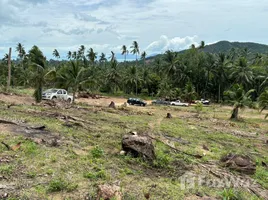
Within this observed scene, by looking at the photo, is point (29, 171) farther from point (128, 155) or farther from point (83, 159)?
point (128, 155)

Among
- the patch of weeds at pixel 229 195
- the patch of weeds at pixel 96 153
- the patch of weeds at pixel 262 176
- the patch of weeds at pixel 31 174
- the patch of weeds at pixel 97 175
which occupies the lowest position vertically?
the patch of weeds at pixel 262 176

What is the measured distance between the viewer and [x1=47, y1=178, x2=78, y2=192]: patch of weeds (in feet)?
22.1

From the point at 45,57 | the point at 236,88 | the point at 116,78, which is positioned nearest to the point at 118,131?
the point at 45,57

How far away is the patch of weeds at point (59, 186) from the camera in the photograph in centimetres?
672

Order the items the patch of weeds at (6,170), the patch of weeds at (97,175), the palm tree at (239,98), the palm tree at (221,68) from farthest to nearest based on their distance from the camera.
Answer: the palm tree at (221,68) → the palm tree at (239,98) → the patch of weeds at (97,175) → the patch of weeds at (6,170)

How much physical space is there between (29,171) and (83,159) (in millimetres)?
1839

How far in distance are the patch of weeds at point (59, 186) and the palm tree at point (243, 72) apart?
47.6m

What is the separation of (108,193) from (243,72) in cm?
4789

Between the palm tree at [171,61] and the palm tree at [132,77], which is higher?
the palm tree at [171,61]

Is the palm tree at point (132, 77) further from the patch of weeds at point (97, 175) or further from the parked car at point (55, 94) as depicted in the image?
the patch of weeds at point (97, 175)

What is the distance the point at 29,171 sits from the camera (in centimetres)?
759

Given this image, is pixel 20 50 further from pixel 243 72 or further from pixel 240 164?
pixel 240 164

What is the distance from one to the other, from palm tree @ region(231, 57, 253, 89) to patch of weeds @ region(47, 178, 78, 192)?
156 feet

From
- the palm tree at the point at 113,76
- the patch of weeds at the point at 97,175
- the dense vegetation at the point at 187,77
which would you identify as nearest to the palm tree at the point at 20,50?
the dense vegetation at the point at 187,77
